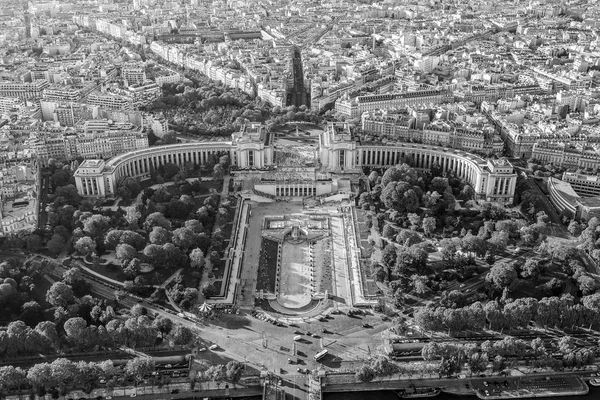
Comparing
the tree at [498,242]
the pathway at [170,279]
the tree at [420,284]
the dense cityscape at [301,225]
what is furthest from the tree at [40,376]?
the tree at [498,242]

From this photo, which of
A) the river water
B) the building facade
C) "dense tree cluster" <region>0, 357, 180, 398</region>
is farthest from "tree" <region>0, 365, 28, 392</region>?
the building facade

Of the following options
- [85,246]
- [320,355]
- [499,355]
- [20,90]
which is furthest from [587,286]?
[20,90]

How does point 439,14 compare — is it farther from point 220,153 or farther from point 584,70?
point 220,153

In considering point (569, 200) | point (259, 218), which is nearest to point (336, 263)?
point (259, 218)

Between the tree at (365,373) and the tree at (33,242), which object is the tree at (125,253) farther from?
the tree at (365,373)

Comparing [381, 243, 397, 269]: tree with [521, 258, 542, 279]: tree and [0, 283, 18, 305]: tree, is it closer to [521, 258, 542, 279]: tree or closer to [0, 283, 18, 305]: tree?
[521, 258, 542, 279]: tree

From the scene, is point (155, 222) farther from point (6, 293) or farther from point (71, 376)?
point (71, 376)
